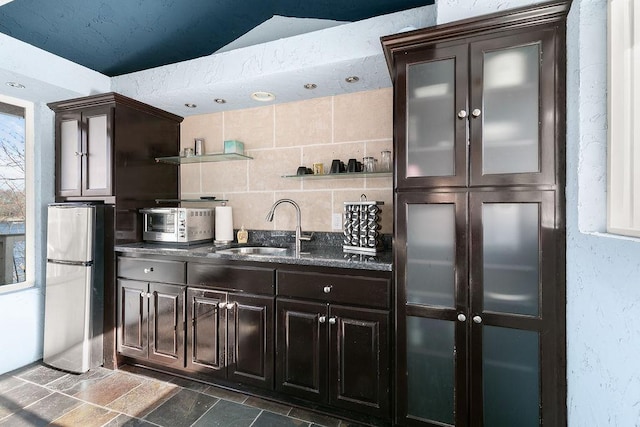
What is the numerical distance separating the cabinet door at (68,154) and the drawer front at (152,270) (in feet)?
2.61

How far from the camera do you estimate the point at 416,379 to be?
176cm

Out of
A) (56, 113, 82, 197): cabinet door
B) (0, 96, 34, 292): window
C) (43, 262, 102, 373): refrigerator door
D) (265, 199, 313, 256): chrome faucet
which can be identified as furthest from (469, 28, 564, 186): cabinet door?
(0, 96, 34, 292): window

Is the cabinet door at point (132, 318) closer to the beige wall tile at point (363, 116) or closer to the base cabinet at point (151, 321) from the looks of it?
the base cabinet at point (151, 321)

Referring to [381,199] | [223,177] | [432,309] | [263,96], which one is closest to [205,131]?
[223,177]

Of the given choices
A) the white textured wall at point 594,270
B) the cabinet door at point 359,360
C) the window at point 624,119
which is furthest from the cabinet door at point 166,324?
the window at point 624,119

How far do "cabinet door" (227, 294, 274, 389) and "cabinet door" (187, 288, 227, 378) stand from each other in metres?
0.07

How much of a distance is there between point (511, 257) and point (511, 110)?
74 cm

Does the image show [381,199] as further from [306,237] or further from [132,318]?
[132,318]

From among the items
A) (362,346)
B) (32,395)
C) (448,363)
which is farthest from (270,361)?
(32,395)

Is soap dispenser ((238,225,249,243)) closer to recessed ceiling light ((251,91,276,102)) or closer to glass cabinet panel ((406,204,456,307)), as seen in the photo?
recessed ceiling light ((251,91,276,102))

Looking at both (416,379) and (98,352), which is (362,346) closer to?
(416,379)

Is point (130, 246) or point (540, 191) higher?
point (540, 191)

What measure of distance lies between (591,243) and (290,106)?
229 cm

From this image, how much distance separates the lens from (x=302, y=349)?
202cm
